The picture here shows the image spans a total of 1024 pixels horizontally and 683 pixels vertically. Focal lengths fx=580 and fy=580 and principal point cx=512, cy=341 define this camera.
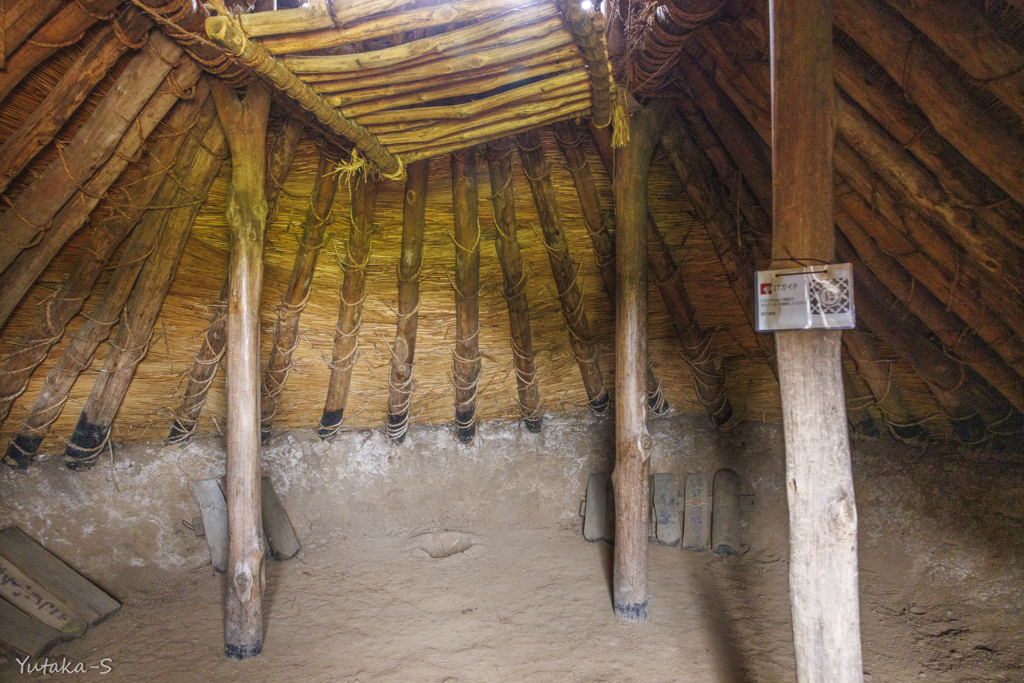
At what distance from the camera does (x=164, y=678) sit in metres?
2.59

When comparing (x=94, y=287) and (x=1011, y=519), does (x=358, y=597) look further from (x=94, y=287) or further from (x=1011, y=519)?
(x=1011, y=519)

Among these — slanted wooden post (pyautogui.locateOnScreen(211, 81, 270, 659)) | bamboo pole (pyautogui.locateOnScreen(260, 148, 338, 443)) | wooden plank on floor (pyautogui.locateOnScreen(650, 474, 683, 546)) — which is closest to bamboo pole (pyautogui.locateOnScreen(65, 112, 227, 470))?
slanted wooden post (pyautogui.locateOnScreen(211, 81, 270, 659))

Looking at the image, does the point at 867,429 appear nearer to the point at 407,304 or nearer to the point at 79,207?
the point at 407,304

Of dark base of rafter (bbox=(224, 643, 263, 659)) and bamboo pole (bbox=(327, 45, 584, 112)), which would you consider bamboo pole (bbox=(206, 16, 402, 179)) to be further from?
dark base of rafter (bbox=(224, 643, 263, 659))

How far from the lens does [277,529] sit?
152 inches

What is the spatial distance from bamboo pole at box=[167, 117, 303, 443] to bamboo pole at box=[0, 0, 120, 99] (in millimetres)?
936

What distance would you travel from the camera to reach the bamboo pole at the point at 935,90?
1.78m

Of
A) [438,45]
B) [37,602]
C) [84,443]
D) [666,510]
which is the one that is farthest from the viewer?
[666,510]

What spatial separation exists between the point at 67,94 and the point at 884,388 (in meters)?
4.35

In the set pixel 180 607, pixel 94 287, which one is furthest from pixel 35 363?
pixel 180 607

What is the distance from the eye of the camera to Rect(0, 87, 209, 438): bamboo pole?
116 inches

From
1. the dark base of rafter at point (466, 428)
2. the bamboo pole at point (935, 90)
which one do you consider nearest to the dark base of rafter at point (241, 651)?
the dark base of rafter at point (466, 428)

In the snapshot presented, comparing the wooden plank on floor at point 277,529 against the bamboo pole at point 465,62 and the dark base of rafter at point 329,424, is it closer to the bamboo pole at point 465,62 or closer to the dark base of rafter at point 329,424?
the dark base of rafter at point 329,424

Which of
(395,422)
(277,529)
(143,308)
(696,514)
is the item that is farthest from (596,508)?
(143,308)
